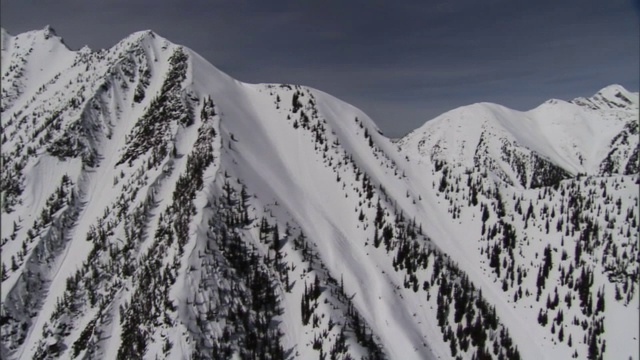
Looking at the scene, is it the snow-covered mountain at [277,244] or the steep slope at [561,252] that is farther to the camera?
the steep slope at [561,252]

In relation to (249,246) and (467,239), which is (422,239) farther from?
(249,246)

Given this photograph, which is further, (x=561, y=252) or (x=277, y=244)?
(x=561, y=252)

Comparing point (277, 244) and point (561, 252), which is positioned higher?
point (277, 244)

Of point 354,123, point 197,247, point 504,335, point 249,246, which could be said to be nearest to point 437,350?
point 504,335

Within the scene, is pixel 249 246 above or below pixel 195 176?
below

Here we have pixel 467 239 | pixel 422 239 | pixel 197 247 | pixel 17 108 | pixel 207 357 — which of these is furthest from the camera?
pixel 17 108

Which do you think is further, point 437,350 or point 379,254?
point 379,254

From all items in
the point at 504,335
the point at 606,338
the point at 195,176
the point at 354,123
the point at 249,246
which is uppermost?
the point at 354,123

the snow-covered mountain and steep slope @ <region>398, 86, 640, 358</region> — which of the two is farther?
steep slope @ <region>398, 86, 640, 358</region>
